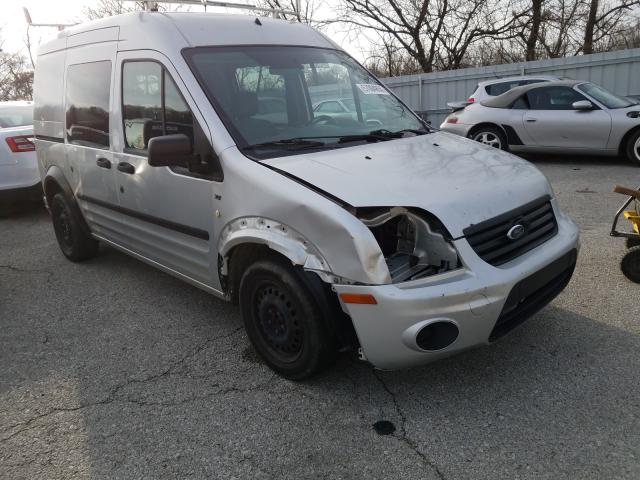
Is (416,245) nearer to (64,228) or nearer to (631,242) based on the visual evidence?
(631,242)

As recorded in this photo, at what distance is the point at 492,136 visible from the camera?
1001 centimetres

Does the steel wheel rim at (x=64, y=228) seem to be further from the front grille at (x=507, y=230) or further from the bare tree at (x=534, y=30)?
the bare tree at (x=534, y=30)

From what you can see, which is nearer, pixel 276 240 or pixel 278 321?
pixel 276 240

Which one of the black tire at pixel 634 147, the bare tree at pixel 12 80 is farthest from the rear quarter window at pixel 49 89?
the bare tree at pixel 12 80

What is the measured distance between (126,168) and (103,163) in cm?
42

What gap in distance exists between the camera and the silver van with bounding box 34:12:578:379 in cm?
257

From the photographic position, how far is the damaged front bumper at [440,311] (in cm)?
247

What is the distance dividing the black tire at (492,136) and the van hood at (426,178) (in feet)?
22.6

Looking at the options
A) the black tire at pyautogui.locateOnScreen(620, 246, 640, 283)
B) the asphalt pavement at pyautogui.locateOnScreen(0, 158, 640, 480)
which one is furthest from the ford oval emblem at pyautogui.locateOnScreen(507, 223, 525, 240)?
the black tire at pyautogui.locateOnScreen(620, 246, 640, 283)

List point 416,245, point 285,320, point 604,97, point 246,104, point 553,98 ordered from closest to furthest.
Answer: point 416,245, point 285,320, point 246,104, point 604,97, point 553,98

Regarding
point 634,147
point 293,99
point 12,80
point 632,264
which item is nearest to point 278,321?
point 293,99

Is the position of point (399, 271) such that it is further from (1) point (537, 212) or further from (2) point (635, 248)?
(2) point (635, 248)

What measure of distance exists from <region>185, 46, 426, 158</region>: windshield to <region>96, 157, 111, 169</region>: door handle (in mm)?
1252

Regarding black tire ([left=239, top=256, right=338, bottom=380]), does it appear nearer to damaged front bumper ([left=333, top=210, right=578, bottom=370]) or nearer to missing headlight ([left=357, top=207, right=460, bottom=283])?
damaged front bumper ([left=333, top=210, right=578, bottom=370])
